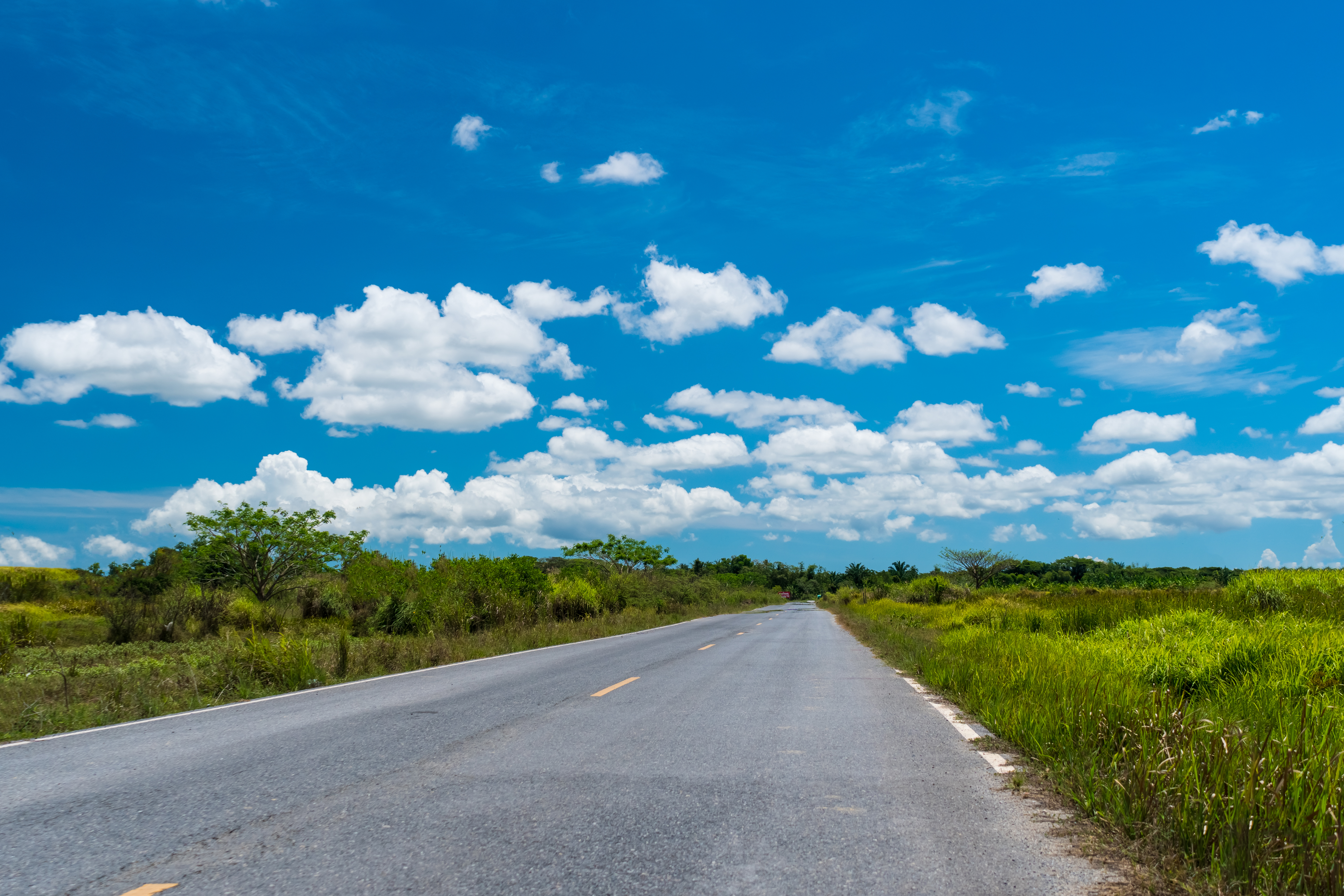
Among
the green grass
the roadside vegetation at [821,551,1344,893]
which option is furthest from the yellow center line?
the green grass

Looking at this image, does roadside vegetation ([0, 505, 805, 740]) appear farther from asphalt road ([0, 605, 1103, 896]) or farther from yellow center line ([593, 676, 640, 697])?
yellow center line ([593, 676, 640, 697])

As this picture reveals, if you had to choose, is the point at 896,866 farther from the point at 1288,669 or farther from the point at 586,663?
the point at 586,663

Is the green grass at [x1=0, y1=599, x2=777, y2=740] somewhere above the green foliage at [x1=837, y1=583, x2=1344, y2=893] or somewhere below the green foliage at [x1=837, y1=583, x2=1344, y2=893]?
below

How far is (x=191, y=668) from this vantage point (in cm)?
1170

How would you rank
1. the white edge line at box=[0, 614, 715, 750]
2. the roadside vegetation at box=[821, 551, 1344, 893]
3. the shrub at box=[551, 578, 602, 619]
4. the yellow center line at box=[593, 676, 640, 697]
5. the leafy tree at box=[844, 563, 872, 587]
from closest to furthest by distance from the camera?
the roadside vegetation at box=[821, 551, 1344, 893] → the white edge line at box=[0, 614, 715, 750] → the yellow center line at box=[593, 676, 640, 697] → the shrub at box=[551, 578, 602, 619] → the leafy tree at box=[844, 563, 872, 587]

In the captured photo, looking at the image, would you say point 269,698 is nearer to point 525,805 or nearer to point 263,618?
point 525,805

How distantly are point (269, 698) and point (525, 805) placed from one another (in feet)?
24.3

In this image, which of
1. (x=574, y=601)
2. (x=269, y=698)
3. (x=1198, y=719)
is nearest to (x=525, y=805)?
(x=1198, y=719)

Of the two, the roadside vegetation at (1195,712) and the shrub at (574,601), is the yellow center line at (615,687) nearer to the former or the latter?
the roadside vegetation at (1195,712)

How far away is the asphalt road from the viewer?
12.3ft

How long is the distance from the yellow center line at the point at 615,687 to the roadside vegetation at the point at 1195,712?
4.66 meters

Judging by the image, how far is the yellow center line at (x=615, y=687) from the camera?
1045cm

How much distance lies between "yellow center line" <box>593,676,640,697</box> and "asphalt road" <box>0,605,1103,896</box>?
869mm

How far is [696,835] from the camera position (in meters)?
4.36
